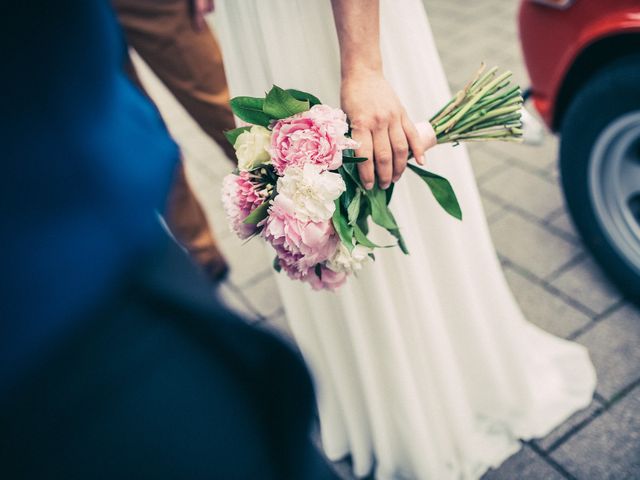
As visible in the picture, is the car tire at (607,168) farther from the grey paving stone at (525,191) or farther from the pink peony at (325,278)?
the pink peony at (325,278)

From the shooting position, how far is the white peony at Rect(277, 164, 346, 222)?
1.05m

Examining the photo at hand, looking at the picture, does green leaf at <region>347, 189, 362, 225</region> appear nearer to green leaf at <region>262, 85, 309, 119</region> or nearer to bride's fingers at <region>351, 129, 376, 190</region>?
bride's fingers at <region>351, 129, 376, 190</region>

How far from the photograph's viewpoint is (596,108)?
191cm

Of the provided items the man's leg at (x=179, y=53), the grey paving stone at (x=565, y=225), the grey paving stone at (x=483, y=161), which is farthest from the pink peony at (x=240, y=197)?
the grey paving stone at (x=483, y=161)

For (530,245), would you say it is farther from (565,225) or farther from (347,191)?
(347,191)

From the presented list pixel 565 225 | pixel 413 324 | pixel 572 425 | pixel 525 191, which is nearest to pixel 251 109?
pixel 413 324

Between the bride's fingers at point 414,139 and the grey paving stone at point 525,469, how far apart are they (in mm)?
1055

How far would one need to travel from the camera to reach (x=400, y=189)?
151 centimetres

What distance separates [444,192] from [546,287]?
4.02 feet

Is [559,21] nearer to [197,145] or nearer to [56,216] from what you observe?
[56,216]

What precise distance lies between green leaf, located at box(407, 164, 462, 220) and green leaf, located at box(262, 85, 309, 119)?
1.05 ft

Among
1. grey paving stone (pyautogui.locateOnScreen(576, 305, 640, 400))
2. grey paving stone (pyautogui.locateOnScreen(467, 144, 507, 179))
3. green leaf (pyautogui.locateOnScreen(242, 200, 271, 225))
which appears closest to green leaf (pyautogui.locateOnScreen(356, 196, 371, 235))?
green leaf (pyautogui.locateOnScreen(242, 200, 271, 225))

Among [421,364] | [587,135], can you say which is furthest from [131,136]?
[587,135]

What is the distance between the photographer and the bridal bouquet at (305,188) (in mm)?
1069
